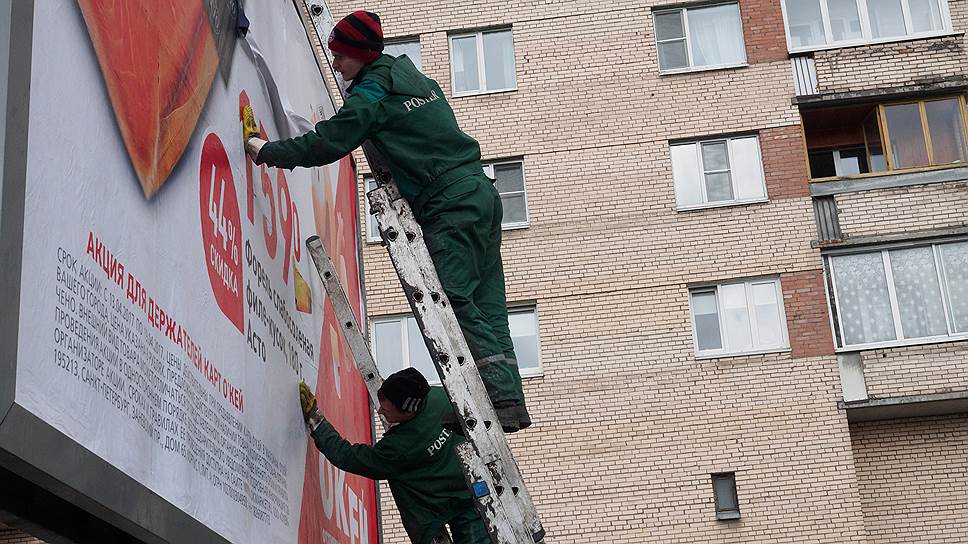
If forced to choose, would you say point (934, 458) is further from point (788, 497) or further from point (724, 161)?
point (724, 161)

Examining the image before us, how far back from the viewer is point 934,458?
69.3 ft

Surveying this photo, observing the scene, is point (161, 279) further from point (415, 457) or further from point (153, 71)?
point (415, 457)

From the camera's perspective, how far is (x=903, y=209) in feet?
70.7

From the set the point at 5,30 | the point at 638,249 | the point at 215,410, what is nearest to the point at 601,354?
the point at 638,249

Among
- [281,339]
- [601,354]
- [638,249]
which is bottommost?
[281,339]

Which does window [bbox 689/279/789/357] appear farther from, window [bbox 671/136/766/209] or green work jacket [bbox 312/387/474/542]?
green work jacket [bbox 312/387/474/542]

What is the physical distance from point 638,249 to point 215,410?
1772cm

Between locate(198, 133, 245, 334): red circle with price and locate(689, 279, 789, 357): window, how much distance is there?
1678cm

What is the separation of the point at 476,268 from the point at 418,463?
967 mm

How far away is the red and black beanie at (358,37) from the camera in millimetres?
5719

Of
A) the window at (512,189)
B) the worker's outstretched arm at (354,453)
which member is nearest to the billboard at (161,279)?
the worker's outstretched arm at (354,453)

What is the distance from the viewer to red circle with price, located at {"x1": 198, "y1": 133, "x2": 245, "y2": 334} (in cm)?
454

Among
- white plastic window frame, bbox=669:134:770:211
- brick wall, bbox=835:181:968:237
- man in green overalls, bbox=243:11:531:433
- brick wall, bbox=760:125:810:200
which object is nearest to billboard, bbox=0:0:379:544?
man in green overalls, bbox=243:11:531:433

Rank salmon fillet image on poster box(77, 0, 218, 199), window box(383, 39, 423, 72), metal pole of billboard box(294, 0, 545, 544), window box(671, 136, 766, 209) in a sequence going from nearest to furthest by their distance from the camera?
salmon fillet image on poster box(77, 0, 218, 199) < metal pole of billboard box(294, 0, 545, 544) < window box(671, 136, 766, 209) < window box(383, 39, 423, 72)
